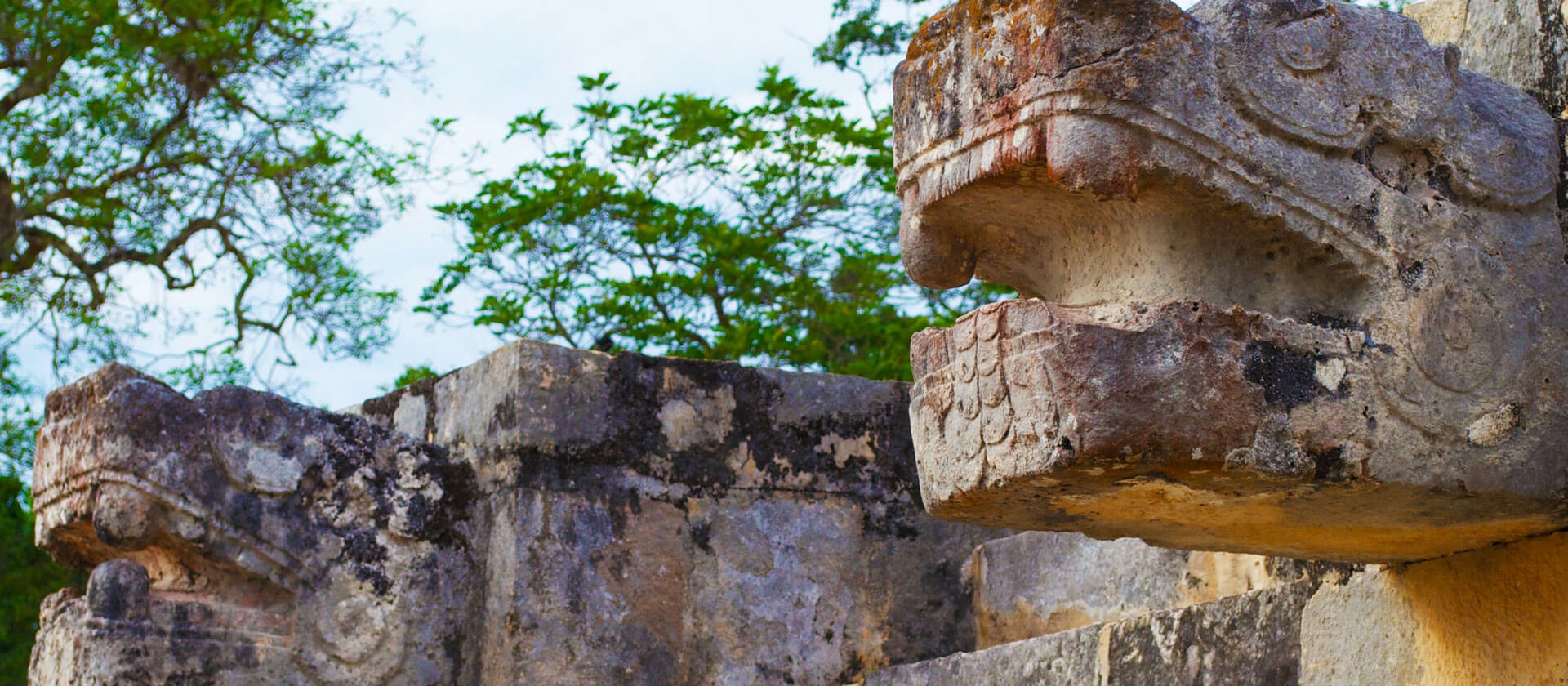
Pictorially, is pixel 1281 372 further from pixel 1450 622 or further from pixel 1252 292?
pixel 1450 622

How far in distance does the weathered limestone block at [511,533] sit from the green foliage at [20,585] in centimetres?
472

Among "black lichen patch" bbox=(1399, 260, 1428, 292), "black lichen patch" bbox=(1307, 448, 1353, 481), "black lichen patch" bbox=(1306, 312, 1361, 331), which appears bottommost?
"black lichen patch" bbox=(1307, 448, 1353, 481)

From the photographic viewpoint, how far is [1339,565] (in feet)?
8.05

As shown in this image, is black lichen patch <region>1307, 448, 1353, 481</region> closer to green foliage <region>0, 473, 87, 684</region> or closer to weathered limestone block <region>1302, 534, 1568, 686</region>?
weathered limestone block <region>1302, 534, 1568, 686</region>

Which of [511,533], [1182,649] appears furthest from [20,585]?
[1182,649]

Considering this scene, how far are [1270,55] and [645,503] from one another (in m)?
2.36

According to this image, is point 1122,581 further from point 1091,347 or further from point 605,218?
point 605,218

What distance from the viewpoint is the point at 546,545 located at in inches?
152

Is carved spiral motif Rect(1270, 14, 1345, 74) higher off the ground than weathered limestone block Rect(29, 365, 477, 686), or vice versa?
carved spiral motif Rect(1270, 14, 1345, 74)

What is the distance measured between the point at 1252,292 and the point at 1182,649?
79cm

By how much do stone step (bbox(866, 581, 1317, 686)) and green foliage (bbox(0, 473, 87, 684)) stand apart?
21.0 feet

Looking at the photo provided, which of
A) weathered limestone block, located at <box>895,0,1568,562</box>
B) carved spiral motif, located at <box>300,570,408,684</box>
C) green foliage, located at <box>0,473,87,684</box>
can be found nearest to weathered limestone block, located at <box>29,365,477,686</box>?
carved spiral motif, located at <box>300,570,408,684</box>

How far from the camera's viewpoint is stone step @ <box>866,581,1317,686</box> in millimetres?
2469

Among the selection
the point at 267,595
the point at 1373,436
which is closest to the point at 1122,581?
the point at 1373,436
